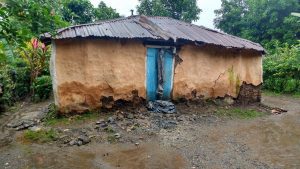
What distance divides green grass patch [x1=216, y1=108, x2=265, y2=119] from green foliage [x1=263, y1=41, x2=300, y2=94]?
5271 mm

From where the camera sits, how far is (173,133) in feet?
23.7

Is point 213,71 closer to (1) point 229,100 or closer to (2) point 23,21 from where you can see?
(1) point 229,100

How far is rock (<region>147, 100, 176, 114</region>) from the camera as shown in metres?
8.57

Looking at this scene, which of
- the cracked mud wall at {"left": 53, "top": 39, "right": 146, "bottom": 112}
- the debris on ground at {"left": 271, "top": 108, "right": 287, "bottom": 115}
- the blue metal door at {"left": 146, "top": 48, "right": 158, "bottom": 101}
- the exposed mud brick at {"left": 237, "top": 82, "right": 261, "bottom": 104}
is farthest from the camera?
the exposed mud brick at {"left": 237, "top": 82, "right": 261, "bottom": 104}

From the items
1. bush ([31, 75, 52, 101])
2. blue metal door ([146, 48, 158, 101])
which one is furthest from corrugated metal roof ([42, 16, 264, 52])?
bush ([31, 75, 52, 101])

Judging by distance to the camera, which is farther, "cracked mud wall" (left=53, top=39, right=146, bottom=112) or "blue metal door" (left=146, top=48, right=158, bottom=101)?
"blue metal door" (left=146, top=48, right=158, bottom=101)

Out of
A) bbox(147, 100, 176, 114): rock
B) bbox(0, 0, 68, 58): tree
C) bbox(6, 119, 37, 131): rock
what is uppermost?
bbox(0, 0, 68, 58): tree

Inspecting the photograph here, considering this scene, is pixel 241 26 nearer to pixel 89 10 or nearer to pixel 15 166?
pixel 89 10

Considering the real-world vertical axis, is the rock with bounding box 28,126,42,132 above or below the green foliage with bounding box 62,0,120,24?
below

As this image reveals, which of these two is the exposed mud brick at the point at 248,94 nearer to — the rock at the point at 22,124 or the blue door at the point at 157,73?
the blue door at the point at 157,73

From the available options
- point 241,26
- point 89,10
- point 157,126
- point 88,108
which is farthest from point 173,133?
point 241,26

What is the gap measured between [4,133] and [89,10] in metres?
13.6

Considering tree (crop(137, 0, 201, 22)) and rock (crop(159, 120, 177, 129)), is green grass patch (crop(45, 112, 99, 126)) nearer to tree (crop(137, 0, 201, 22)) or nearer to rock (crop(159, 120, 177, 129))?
rock (crop(159, 120, 177, 129))

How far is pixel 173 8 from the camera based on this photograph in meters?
23.2
